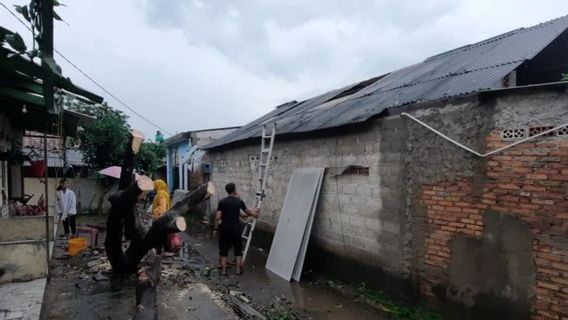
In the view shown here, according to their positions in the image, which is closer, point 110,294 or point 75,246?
point 110,294

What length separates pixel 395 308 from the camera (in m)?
5.26

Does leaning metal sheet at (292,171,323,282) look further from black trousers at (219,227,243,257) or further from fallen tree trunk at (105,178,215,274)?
fallen tree trunk at (105,178,215,274)

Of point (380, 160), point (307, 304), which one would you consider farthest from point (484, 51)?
point (307, 304)

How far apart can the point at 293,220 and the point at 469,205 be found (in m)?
3.50

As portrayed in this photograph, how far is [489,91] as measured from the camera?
4.19m

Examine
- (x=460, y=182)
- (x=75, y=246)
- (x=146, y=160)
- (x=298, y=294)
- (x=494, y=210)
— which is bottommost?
(x=298, y=294)

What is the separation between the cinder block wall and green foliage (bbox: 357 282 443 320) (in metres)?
0.21

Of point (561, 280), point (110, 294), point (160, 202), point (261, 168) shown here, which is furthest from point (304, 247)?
point (561, 280)

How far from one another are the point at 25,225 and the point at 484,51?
23.8 feet

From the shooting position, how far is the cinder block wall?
3.74 metres

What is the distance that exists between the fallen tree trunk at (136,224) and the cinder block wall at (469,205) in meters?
2.38

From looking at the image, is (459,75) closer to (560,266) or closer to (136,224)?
(560,266)

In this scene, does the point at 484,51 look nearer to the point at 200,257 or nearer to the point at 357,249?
the point at 357,249

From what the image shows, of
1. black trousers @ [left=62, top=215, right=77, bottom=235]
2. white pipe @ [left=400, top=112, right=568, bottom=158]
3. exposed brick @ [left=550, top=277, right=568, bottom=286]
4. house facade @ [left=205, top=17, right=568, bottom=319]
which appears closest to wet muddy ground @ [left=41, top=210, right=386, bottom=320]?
house facade @ [left=205, top=17, right=568, bottom=319]
